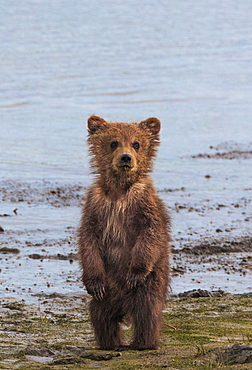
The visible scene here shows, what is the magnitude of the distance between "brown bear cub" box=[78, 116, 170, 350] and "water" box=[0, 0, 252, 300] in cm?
477

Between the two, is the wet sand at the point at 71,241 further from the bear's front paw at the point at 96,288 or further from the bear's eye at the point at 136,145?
the bear's eye at the point at 136,145

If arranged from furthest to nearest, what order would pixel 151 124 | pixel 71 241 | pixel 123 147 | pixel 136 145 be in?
1. pixel 71 241
2. pixel 151 124
3. pixel 136 145
4. pixel 123 147

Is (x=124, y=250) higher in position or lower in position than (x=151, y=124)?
lower

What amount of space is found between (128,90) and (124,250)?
16.9 m

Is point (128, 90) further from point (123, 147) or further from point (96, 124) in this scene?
point (123, 147)

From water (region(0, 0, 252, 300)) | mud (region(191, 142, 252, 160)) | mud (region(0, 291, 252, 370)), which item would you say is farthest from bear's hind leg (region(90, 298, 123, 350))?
mud (region(191, 142, 252, 160))

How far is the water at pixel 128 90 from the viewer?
14805mm

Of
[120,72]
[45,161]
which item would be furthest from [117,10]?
[45,161]

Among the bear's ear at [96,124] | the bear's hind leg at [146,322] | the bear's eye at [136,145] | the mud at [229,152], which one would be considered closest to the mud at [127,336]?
the bear's hind leg at [146,322]

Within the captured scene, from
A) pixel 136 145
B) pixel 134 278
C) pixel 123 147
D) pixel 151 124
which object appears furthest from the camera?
pixel 151 124

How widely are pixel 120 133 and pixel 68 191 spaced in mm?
6838

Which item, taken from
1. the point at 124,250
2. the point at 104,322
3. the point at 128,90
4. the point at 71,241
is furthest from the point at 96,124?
the point at 128,90

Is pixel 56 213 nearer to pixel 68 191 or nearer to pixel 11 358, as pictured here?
pixel 68 191

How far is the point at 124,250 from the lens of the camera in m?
6.42
